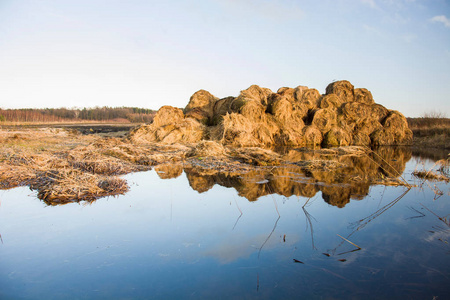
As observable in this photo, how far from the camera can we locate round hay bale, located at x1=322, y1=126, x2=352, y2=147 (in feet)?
56.2

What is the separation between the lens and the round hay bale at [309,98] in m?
18.3

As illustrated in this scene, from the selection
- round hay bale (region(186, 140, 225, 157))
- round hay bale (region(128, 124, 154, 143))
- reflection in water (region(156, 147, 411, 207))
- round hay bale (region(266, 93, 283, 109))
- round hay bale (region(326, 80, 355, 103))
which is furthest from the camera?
round hay bale (region(326, 80, 355, 103))

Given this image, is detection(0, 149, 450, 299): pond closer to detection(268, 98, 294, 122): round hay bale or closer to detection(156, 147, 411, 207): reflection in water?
detection(156, 147, 411, 207): reflection in water

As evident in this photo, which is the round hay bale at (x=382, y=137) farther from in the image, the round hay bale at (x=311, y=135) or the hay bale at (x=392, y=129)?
the round hay bale at (x=311, y=135)

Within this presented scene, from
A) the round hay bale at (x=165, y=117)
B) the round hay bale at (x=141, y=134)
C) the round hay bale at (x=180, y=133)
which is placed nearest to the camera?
the round hay bale at (x=141, y=134)

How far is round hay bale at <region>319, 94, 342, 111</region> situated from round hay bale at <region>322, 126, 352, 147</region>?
61.7 inches

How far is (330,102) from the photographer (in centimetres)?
1798

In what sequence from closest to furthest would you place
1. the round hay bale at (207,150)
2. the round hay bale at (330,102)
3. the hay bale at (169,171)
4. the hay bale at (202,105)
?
the hay bale at (169,171), the round hay bale at (207,150), the hay bale at (202,105), the round hay bale at (330,102)

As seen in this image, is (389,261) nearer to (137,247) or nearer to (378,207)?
(378,207)

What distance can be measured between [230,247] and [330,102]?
16.9 metres

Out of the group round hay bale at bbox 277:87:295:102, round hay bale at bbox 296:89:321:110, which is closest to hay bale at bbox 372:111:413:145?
round hay bale at bbox 296:89:321:110

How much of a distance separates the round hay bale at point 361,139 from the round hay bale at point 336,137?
708 mm

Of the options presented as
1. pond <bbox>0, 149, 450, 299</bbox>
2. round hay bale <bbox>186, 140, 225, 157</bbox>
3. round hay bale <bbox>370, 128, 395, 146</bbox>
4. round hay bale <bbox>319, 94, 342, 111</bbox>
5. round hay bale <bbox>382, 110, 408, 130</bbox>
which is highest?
round hay bale <bbox>319, 94, 342, 111</bbox>

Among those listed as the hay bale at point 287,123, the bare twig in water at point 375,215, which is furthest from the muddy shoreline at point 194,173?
the hay bale at point 287,123
